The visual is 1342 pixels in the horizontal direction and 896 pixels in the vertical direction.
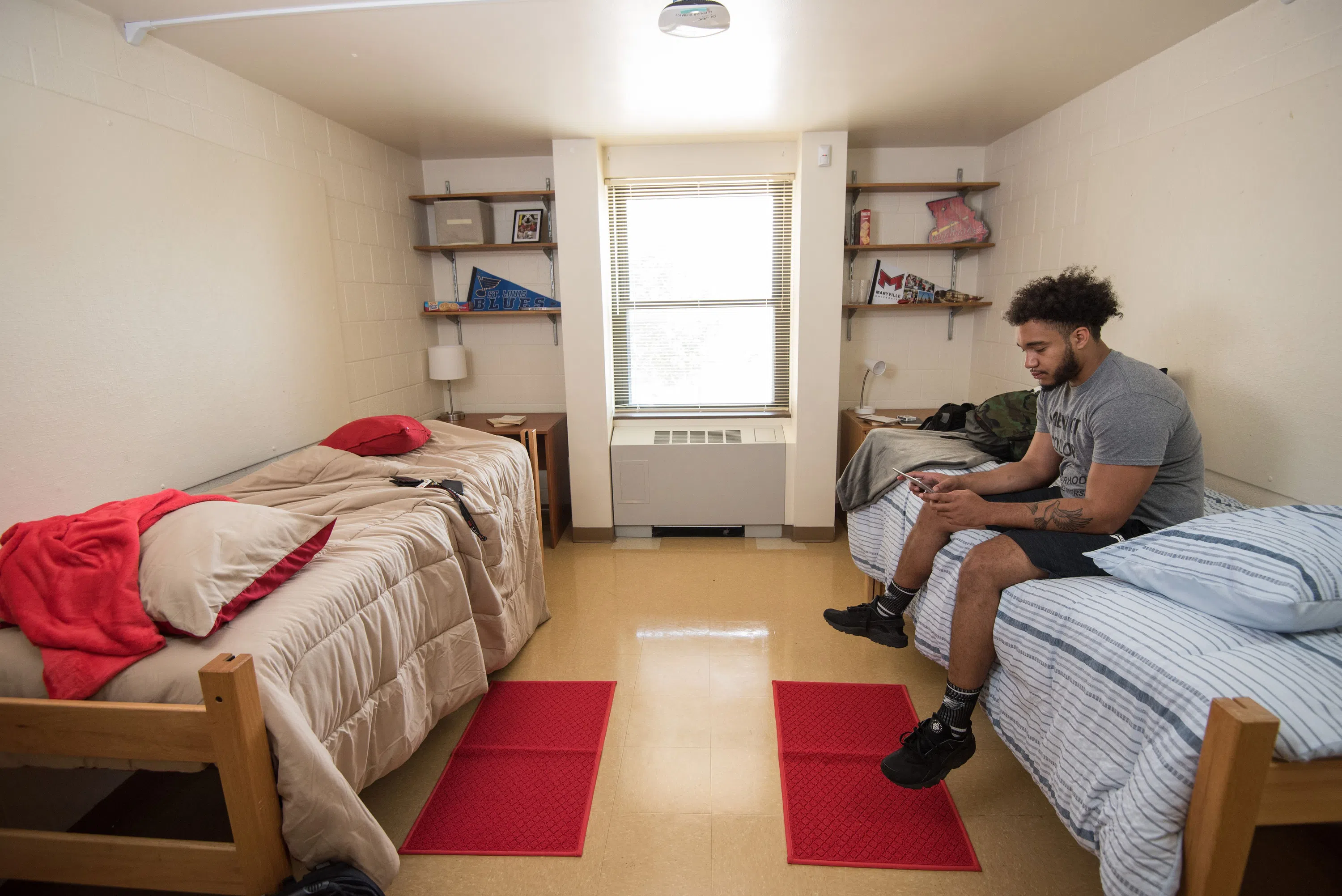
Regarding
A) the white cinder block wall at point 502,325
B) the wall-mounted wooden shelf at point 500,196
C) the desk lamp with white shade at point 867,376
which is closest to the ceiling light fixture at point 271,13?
the wall-mounted wooden shelf at point 500,196

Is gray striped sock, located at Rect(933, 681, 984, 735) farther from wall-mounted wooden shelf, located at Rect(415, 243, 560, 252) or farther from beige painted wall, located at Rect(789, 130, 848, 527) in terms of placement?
wall-mounted wooden shelf, located at Rect(415, 243, 560, 252)

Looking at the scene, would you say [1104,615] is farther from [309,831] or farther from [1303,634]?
[309,831]

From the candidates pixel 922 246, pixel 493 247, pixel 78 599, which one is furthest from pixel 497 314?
pixel 78 599

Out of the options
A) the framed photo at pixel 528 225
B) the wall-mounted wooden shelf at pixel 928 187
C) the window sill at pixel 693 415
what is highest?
the wall-mounted wooden shelf at pixel 928 187

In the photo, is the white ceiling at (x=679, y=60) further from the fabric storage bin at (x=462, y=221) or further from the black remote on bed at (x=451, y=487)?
the black remote on bed at (x=451, y=487)

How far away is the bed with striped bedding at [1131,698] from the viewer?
3.77 feet

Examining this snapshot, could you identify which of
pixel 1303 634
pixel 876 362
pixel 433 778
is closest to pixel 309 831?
pixel 433 778

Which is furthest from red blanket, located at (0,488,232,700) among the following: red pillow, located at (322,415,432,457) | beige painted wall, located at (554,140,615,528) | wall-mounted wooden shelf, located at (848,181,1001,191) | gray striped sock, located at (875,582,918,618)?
wall-mounted wooden shelf, located at (848,181,1001,191)

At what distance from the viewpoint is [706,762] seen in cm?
207

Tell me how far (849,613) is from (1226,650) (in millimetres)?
1149

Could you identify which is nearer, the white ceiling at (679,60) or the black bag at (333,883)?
the black bag at (333,883)

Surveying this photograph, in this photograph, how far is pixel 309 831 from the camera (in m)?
1.28

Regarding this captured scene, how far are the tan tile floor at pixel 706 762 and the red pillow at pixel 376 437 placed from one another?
93 centimetres

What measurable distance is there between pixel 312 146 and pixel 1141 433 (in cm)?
328
